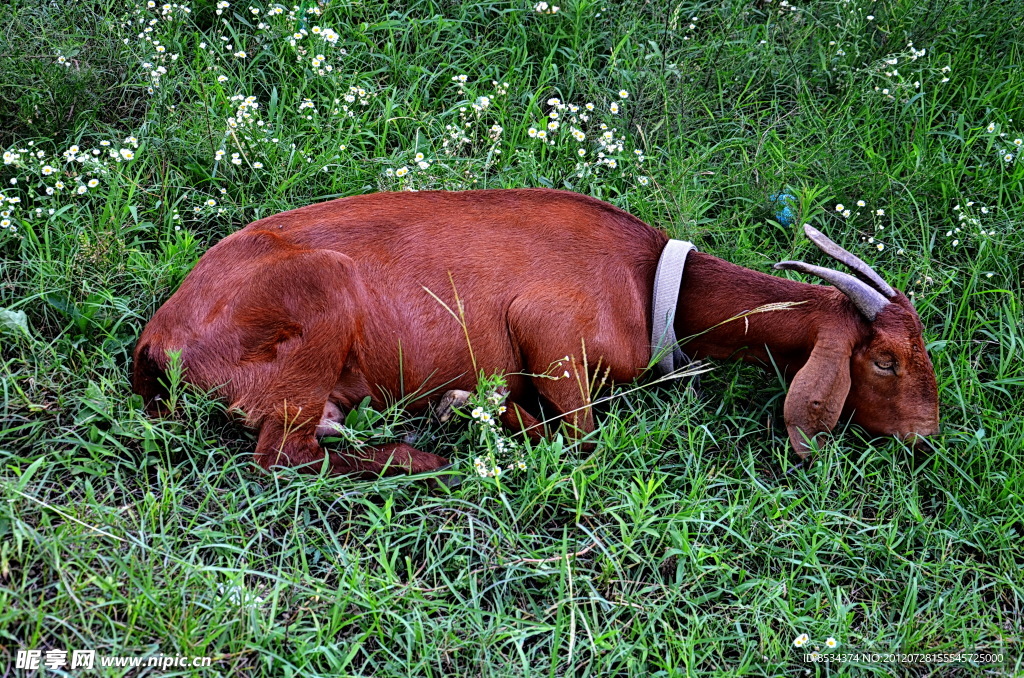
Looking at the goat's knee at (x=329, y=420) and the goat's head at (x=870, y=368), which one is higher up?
the goat's head at (x=870, y=368)

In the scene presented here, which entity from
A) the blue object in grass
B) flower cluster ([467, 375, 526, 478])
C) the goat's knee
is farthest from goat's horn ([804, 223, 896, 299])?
the goat's knee

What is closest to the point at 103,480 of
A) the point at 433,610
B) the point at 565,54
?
the point at 433,610

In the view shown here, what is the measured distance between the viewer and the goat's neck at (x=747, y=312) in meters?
3.69

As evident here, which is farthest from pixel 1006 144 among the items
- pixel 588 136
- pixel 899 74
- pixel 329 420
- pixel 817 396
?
pixel 329 420

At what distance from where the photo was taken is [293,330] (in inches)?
129

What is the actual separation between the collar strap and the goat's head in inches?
15.9

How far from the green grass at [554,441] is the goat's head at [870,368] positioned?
14 centimetres

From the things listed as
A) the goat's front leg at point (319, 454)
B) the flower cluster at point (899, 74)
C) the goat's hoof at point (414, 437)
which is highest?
the flower cluster at point (899, 74)

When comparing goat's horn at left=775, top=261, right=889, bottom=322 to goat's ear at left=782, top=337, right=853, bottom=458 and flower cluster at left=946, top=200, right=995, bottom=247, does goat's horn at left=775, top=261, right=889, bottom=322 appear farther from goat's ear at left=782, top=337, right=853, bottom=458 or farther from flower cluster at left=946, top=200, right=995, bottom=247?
flower cluster at left=946, top=200, right=995, bottom=247

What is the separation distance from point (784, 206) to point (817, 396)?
1361 mm

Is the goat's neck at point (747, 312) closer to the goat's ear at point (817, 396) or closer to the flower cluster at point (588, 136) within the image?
the goat's ear at point (817, 396)

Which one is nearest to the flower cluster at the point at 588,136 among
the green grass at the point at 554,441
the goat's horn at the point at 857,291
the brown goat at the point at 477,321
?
the green grass at the point at 554,441

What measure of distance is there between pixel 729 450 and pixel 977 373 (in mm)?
1239

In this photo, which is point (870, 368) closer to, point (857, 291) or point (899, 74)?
point (857, 291)
